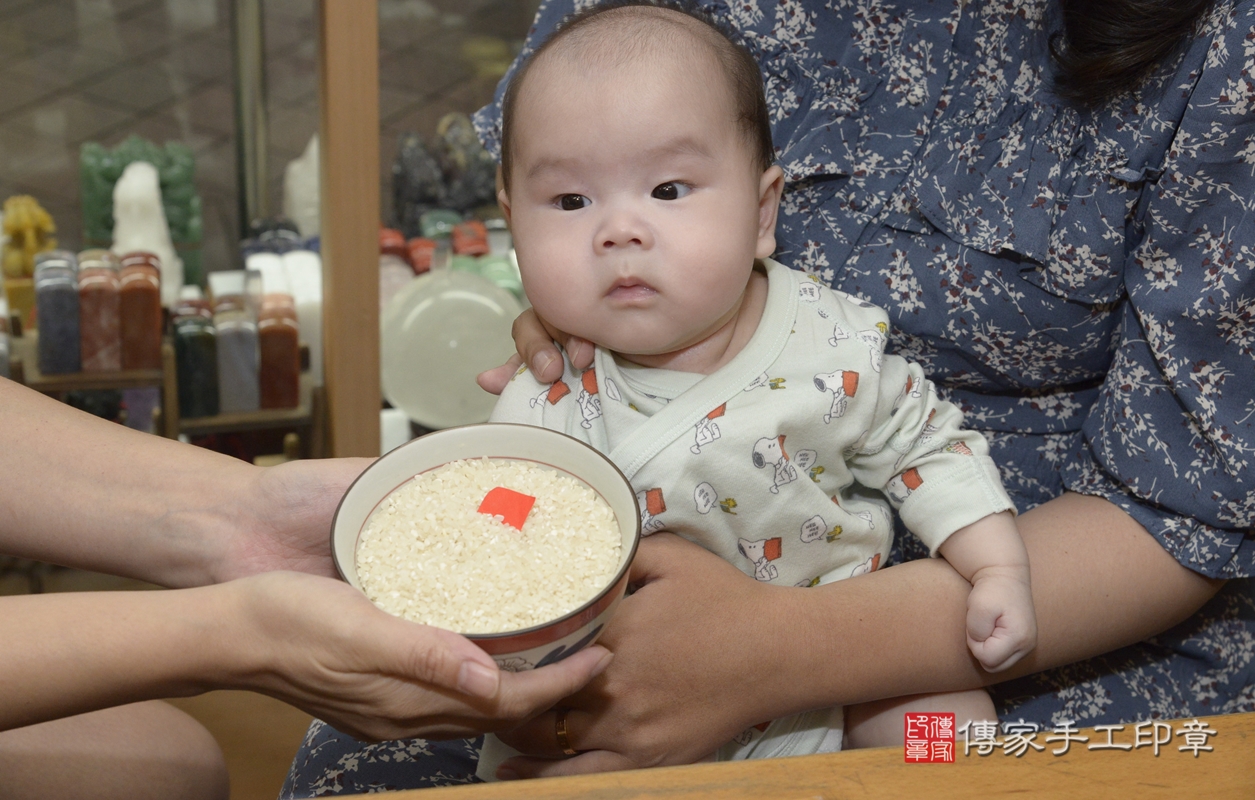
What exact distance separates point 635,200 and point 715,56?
0.60 feet

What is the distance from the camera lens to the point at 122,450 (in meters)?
1.11

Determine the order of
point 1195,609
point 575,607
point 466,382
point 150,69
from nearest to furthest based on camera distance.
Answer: point 575,607 → point 1195,609 → point 466,382 → point 150,69

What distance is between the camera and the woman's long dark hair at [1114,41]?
3.48ft

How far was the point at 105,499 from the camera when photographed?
108 cm

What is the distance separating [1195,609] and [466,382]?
149 cm

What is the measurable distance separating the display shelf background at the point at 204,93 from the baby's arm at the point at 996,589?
138 centimetres

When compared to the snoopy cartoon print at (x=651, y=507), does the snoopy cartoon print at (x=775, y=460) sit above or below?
above

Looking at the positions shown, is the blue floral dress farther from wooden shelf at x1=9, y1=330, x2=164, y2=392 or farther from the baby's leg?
wooden shelf at x1=9, y1=330, x2=164, y2=392

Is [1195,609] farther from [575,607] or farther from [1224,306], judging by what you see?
[575,607]

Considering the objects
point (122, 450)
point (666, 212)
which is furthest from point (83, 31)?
point (666, 212)

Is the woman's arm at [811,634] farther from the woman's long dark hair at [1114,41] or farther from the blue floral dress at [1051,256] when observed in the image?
the woman's long dark hair at [1114,41]

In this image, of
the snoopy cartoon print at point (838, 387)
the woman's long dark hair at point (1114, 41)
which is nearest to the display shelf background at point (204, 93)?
the snoopy cartoon print at point (838, 387)

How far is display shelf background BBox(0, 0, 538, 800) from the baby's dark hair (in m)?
1.23

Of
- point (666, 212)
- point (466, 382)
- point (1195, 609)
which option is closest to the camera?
point (666, 212)
